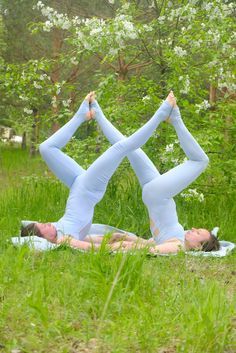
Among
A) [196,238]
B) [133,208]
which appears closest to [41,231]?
[196,238]

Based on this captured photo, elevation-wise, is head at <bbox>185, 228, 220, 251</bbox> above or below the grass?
above

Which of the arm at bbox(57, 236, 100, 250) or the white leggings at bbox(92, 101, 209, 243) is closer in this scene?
the arm at bbox(57, 236, 100, 250)

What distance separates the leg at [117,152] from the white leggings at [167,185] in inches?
6.5

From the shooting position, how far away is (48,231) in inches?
229

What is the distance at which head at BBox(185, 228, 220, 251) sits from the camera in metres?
5.80

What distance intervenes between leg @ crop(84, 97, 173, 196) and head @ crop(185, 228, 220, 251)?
36.0 inches

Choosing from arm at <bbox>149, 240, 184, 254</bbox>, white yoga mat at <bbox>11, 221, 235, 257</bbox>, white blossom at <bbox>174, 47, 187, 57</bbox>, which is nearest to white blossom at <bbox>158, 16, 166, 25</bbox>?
white blossom at <bbox>174, 47, 187, 57</bbox>

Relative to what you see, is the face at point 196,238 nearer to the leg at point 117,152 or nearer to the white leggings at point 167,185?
the white leggings at point 167,185

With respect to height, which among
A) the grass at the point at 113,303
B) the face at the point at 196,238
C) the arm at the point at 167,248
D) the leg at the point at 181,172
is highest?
the leg at the point at 181,172

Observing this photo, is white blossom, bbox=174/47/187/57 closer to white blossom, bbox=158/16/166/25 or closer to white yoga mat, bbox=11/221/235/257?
white blossom, bbox=158/16/166/25

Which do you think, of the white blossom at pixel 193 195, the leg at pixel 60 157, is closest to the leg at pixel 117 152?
the leg at pixel 60 157

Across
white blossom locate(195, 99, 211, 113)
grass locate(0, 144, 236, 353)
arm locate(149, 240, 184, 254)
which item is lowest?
grass locate(0, 144, 236, 353)

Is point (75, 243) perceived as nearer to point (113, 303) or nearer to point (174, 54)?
point (113, 303)

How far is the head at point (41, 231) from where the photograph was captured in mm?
5758
